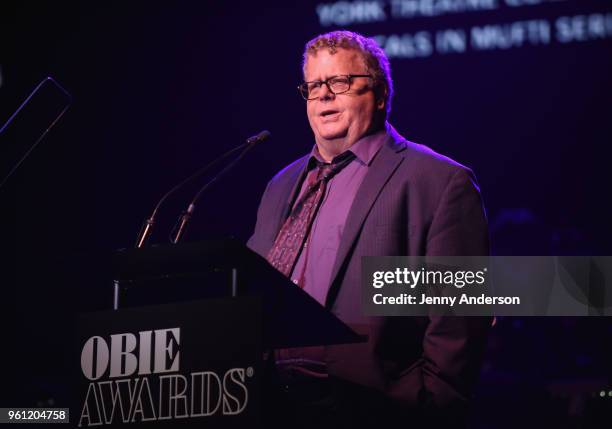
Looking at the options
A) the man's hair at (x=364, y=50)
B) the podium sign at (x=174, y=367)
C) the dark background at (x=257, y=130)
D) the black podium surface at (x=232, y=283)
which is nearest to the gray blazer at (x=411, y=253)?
the man's hair at (x=364, y=50)

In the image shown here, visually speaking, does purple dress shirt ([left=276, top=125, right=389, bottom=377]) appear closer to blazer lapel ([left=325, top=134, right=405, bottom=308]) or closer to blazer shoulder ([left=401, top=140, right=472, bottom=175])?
blazer lapel ([left=325, top=134, right=405, bottom=308])

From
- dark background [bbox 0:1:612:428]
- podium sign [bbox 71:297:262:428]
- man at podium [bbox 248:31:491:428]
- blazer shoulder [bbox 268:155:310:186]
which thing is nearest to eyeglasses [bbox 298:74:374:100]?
man at podium [bbox 248:31:491:428]

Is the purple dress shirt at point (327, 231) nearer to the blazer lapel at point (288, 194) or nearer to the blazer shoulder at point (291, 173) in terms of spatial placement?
the blazer lapel at point (288, 194)

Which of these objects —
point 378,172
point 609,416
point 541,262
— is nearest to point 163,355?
point 378,172

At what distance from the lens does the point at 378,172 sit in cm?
266

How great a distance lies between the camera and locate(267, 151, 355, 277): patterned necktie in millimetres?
2656

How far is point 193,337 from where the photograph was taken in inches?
71.7

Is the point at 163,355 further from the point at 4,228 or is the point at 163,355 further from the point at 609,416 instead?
the point at 4,228

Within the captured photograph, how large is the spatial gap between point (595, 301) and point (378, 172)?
83.3 inches

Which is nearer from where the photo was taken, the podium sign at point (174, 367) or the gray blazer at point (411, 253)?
the podium sign at point (174, 367)

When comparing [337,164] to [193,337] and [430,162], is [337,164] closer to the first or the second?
[430,162]

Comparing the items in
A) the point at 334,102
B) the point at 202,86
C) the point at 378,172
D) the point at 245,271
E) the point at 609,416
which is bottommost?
the point at 609,416

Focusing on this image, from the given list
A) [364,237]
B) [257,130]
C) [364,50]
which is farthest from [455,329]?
[257,130]

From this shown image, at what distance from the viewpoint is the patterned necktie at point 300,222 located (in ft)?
8.71
